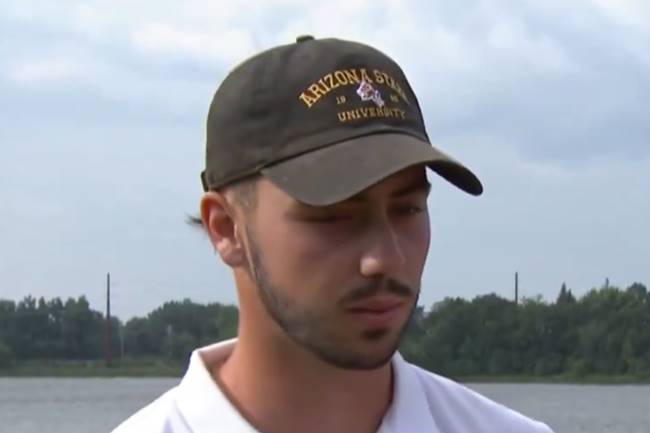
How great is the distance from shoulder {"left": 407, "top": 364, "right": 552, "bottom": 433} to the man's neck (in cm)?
19

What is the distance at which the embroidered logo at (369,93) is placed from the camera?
2.65 m

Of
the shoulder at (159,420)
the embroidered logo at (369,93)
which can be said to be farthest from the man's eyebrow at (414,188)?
the shoulder at (159,420)

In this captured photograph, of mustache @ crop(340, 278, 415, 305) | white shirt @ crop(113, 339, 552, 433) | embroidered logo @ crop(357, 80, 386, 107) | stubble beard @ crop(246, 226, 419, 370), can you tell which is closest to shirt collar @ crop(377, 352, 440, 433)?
white shirt @ crop(113, 339, 552, 433)

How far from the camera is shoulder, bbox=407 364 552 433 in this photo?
2951 mm

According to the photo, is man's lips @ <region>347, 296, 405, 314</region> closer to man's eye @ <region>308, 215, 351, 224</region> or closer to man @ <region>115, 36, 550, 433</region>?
man @ <region>115, 36, 550, 433</region>

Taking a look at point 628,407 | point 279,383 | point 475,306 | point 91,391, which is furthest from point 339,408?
point 91,391

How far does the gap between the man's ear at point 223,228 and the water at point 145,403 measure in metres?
25.8

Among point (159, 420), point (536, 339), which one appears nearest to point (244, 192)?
point (159, 420)

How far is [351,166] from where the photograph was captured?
258 centimetres

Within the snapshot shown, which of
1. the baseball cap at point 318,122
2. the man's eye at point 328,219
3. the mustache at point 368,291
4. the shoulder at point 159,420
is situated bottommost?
the shoulder at point 159,420

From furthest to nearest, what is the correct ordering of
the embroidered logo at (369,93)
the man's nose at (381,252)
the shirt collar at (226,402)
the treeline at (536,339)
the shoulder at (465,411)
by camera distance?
the treeline at (536,339) < the shoulder at (465,411) < the shirt collar at (226,402) < the embroidered logo at (369,93) < the man's nose at (381,252)

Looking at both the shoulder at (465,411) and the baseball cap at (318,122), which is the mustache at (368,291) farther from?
the shoulder at (465,411)

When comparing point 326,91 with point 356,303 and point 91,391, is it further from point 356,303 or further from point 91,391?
point 91,391

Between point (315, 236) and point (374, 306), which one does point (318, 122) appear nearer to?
point (315, 236)
